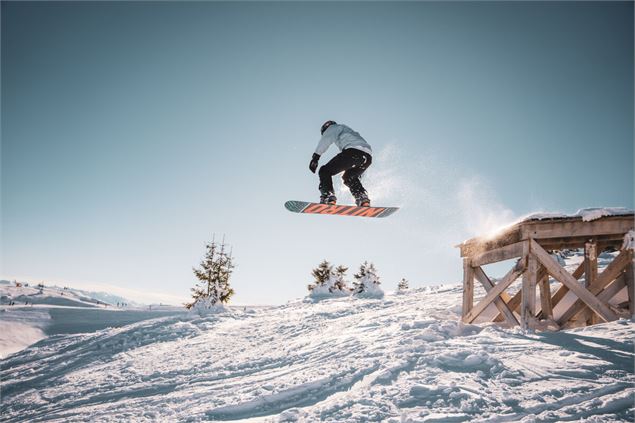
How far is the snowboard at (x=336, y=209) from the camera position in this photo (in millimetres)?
8102

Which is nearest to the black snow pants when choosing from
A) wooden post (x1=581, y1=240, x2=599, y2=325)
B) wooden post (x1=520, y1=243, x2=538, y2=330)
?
wooden post (x1=520, y1=243, x2=538, y2=330)

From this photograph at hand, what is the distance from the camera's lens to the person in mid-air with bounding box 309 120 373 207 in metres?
7.22

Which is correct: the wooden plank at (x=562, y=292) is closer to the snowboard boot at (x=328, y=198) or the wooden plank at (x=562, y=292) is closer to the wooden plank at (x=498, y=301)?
the wooden plank at (x=498, y=301)

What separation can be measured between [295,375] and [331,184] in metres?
4.07

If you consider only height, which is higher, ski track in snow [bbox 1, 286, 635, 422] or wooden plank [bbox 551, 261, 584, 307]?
wooden plank [bbox 551, 261, 584, 307]

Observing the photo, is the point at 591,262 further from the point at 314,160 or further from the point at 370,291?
the point at 370,291

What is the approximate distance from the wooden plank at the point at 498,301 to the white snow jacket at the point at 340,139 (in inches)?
153

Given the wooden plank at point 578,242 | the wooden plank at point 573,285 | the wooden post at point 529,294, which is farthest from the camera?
the wooden plank at point 578,242

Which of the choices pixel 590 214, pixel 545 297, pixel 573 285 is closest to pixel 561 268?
pixel 573 285

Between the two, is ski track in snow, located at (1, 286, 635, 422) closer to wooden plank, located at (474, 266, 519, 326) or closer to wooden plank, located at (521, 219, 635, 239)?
wooden plank, located at (474, 266, 519, 326)

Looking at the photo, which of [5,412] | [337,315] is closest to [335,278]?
[337,315]

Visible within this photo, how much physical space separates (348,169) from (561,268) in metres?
4.48

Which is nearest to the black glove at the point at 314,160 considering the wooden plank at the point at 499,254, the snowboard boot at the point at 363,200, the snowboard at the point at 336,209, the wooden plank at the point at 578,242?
the snowboard at the point at 336,209

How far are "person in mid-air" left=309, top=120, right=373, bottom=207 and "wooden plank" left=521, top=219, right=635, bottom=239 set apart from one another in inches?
138
